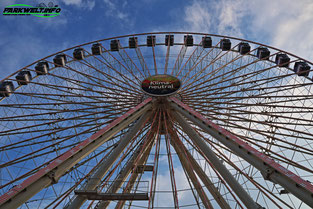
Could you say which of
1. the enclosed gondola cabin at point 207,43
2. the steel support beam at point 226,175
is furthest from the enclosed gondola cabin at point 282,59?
the steel support beam at point 226,175

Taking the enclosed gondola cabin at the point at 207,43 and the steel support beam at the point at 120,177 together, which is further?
the enclosed gondola cabin at the point at 207,43

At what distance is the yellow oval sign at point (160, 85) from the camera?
49.2 feet

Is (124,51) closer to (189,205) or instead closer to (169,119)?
(169,119)

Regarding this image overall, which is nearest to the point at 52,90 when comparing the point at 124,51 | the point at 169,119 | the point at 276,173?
the point at 124,51

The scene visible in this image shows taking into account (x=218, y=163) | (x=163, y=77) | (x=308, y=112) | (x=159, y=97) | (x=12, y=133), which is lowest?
(x=218, y=163)

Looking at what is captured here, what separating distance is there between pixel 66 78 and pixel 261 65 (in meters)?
17.7

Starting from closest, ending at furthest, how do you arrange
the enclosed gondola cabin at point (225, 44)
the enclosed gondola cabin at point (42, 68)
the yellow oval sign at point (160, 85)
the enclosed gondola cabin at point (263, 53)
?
1. the yellow oval sign at point (160, 85)
2. the enclosed gondola cabin at point (42, 68)
3. the enclosed gondola cabin at point (263, 53)
4. the enclosed gondola cabin at point (225, 44)

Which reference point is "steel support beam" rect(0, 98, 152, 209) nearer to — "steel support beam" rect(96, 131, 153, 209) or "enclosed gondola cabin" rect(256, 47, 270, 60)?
"steel support beam" rect(96, 131, 153, 209)

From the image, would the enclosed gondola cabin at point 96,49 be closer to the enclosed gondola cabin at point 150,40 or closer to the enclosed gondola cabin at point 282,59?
the enclosed gondola cabin at point 150,40

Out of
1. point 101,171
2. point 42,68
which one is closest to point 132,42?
point 42,68

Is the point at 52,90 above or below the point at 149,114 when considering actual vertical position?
above

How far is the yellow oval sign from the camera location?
15.0 meters

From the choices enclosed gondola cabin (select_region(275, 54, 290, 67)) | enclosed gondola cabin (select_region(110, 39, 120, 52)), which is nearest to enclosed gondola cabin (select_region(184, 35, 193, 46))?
enclosed gondola cabin (select_region(110, 39, 120, 52))

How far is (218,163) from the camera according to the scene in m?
10.4
